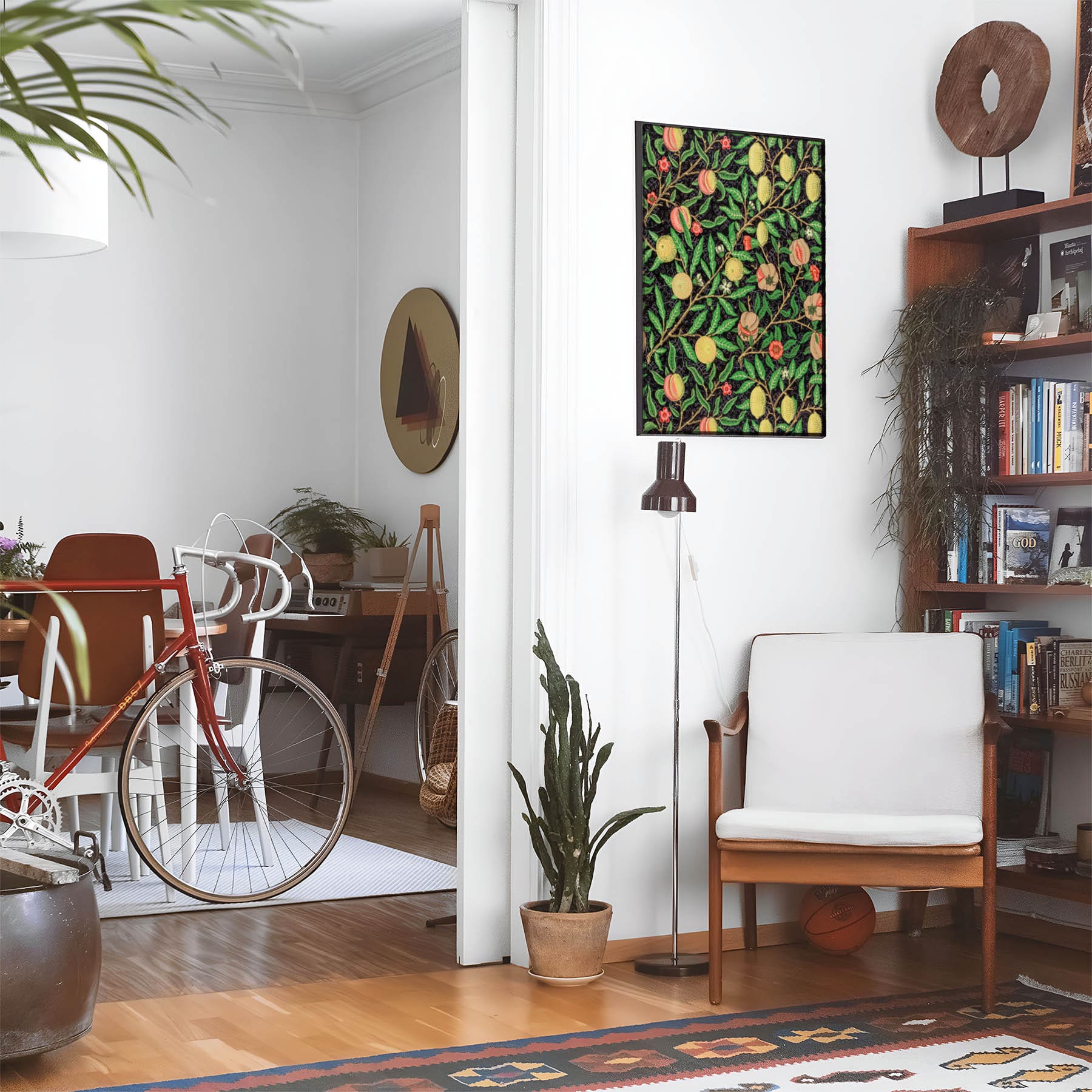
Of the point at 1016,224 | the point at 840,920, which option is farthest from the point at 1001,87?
the point at 840,920

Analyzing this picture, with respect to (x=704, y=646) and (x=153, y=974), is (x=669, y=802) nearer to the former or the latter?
(x=704, y=646)

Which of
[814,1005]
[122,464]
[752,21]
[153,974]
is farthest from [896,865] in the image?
[122,464]

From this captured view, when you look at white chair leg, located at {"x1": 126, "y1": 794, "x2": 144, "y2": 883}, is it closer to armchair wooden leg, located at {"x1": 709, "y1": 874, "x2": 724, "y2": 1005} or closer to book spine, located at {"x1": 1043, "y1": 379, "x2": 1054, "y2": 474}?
armchair wooden leg, located at {"x1": 709, "y1": 874, "x2": 724, "y2": 1005}

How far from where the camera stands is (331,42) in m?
6.15

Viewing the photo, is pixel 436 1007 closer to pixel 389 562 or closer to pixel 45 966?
pixel 45 966

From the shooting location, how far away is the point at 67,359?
6.44 m

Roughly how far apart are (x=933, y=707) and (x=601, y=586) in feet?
2.81

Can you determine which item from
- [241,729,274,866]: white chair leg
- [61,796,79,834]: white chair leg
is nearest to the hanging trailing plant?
[241,729,274,866]: white chair leg

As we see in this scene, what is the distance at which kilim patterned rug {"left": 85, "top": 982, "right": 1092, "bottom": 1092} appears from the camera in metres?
2.64

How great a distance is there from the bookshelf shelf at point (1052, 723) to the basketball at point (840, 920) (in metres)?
0.58

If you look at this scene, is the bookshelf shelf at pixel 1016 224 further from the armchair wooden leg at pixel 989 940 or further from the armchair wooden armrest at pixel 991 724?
the armchair wooden leg at pixel 989 940

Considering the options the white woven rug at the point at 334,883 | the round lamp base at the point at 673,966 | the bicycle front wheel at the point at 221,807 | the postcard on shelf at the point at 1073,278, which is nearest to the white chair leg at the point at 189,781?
the bicycle front wheel at the point at 221,807

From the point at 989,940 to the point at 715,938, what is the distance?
582mm

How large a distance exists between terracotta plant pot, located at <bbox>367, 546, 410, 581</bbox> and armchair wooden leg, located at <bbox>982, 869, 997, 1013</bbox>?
3.48 m
